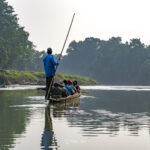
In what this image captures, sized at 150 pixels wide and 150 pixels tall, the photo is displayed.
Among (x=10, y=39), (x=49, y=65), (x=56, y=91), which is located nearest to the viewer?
(x=49, y=65)

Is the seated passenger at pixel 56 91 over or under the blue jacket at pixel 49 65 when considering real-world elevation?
under

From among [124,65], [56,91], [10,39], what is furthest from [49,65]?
[124,65]

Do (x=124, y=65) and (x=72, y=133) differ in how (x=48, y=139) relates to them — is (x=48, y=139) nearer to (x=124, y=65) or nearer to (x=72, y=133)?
(x=72, y=133)

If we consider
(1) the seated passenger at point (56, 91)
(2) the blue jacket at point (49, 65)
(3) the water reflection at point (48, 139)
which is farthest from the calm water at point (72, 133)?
(1) the seated passenger at point (56, 91)

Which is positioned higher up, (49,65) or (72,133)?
(49,65)

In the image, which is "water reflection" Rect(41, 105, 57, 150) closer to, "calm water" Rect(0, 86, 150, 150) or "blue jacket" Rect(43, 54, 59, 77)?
"calm water" Rect(0, 86, 150, 150)

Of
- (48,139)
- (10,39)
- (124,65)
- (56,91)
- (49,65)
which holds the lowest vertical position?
(48,139)

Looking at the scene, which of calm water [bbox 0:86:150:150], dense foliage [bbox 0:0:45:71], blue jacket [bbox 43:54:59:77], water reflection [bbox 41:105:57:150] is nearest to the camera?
water reflection [bbox 41:105:57:150]

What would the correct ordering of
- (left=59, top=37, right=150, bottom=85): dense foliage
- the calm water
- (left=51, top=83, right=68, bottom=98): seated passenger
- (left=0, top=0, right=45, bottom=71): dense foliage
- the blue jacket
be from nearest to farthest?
the calm water → the blue jacket → (left=51, top=83, right=68, bottom=98): seated passenger → (left=0, top=0, right=45, bottom=71): dense foliage → (left=59, top=37, right=150, bottom=85): dense foliage

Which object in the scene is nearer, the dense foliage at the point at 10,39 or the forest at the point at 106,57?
the dense foliage at the point at 10,39

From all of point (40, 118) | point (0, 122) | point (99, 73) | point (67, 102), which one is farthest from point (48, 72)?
point (99, 73)

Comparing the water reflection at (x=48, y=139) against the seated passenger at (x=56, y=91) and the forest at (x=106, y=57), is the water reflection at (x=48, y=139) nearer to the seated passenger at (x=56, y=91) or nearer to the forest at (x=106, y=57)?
the seated passenger at (x=56, y=91)

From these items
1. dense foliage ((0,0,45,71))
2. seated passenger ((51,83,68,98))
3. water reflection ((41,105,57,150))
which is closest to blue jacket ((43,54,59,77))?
seated passenger ((51,83,68,98))

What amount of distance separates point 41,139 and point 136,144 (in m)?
2.36
